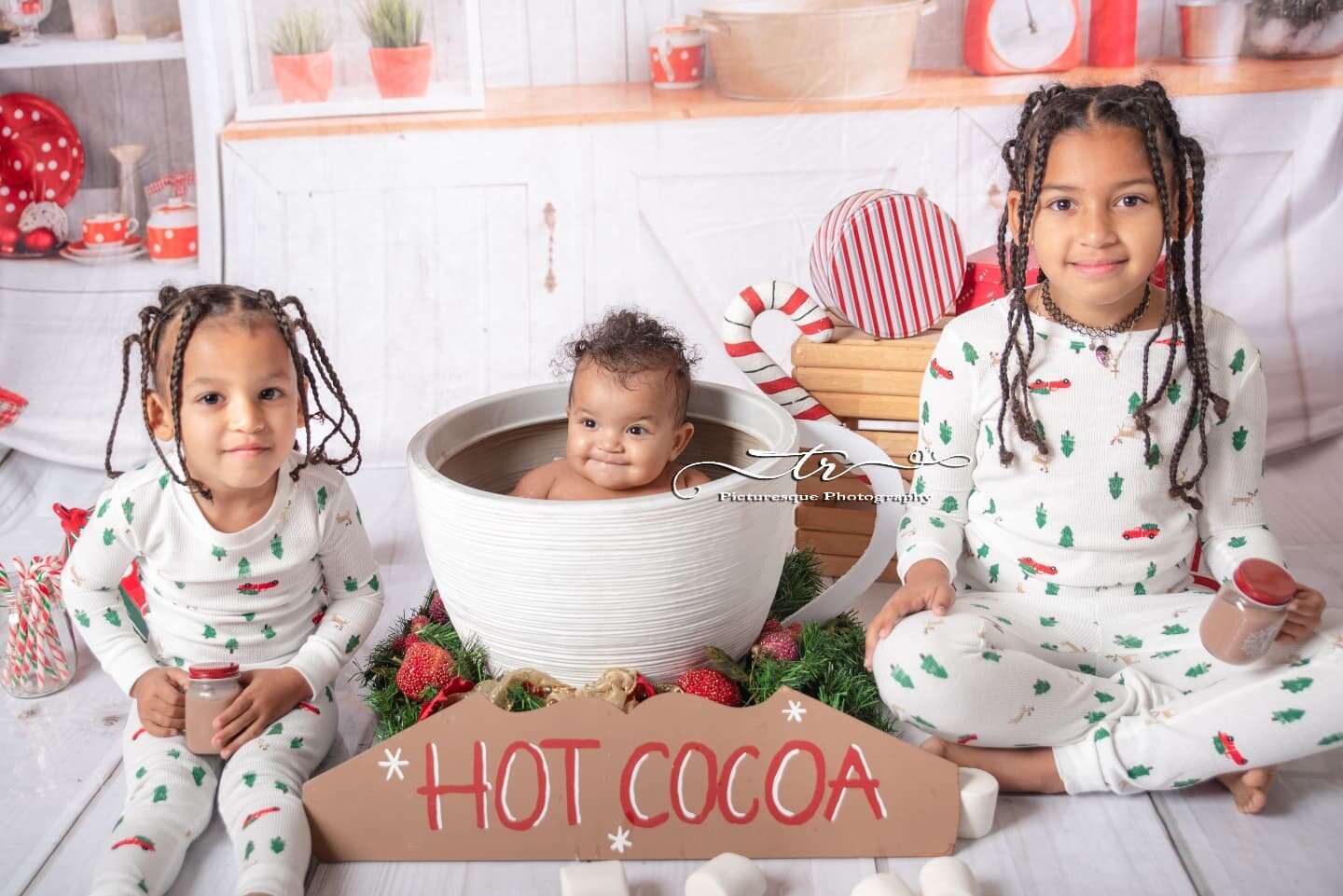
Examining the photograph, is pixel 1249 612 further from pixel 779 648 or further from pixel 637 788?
pixel 637 788

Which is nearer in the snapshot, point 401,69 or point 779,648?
point 779,648

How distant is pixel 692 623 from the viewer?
4.64ft

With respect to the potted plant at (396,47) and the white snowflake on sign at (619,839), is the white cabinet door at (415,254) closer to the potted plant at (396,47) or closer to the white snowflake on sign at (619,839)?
the potted plant at (396,47)

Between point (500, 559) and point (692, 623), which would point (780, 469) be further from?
point (500, 559)

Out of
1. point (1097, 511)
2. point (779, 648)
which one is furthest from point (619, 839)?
point (1097, 511)

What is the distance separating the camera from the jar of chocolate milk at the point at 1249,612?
124 centimetres

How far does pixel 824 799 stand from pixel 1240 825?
43 cm

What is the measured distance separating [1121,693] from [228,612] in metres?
0.97

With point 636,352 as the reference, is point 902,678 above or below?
below

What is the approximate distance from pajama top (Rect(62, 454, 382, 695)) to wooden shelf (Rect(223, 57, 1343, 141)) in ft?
3.28

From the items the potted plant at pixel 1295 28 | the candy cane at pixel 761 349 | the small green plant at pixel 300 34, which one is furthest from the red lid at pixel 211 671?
the potted plant at pixel 1295 28

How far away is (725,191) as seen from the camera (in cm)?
233

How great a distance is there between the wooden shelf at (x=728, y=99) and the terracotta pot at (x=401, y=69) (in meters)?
0.04

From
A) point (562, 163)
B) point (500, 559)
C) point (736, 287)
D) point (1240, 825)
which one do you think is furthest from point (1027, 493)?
point (562, 163)
